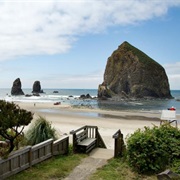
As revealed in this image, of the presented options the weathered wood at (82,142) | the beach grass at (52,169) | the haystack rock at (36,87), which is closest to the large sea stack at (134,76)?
the haystack rock at (36,87)

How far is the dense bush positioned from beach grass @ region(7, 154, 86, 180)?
2.23m

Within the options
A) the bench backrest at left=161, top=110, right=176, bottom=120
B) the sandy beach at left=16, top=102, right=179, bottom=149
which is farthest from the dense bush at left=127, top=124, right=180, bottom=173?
the bench backrest at left=161, top=110, right=176, bottom=120

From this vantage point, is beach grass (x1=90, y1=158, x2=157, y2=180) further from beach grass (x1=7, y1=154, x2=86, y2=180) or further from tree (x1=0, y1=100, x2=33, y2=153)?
tree (x1=0, y1=100, x2=33, y2=153)

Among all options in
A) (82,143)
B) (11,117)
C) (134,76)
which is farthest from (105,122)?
(134,76)

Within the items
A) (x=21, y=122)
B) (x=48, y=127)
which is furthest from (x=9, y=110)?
(x=48, y=127)

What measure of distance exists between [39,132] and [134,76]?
96.6 metres

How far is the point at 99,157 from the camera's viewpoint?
1036 centimetres

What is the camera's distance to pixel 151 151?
8297 millimetres

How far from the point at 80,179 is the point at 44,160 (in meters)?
2.14

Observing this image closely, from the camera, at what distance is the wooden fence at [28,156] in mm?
7652

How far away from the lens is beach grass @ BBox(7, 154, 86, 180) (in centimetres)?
790

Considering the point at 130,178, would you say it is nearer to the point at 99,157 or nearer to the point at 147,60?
the point at 99,157

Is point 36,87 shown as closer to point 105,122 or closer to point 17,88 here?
point 17,88

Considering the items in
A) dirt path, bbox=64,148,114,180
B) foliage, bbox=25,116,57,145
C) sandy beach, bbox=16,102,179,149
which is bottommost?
sandy beach, bbox=16,102,179,149
